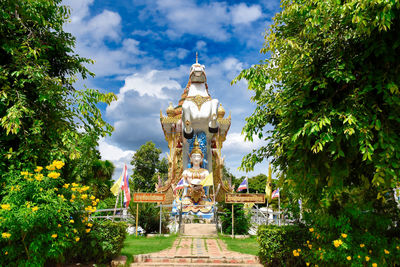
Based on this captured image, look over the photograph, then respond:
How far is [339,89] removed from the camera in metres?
4.62

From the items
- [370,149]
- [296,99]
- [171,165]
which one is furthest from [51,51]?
[171,165]

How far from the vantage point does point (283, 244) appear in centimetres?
657

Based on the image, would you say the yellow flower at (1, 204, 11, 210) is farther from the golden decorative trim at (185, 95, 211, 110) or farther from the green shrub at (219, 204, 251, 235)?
the golden decorative trim at (185, 95, 211, 110)

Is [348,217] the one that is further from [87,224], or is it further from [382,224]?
[87,224]

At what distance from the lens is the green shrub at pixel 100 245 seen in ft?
20.9

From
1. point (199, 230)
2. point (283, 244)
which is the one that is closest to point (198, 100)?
point (199, 230)

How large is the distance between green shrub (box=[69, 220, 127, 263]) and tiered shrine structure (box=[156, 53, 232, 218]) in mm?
7498

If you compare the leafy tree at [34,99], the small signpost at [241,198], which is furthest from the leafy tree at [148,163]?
the leafy tree at [34,99]

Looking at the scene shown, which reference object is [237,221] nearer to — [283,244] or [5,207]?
[283,244]

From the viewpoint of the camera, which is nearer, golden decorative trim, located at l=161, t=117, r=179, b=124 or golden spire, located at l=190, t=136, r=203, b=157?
golden spire, located at l=190, t=136, r=203, b=157

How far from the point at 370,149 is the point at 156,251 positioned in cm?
629

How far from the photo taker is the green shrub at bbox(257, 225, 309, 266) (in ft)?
21.1

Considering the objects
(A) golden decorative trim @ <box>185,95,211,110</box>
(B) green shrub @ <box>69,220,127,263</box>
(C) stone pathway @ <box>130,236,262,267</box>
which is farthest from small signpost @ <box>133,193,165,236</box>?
(A) golden decorative trim @ <box>185,95,211,110</box>

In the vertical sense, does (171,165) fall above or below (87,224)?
above
